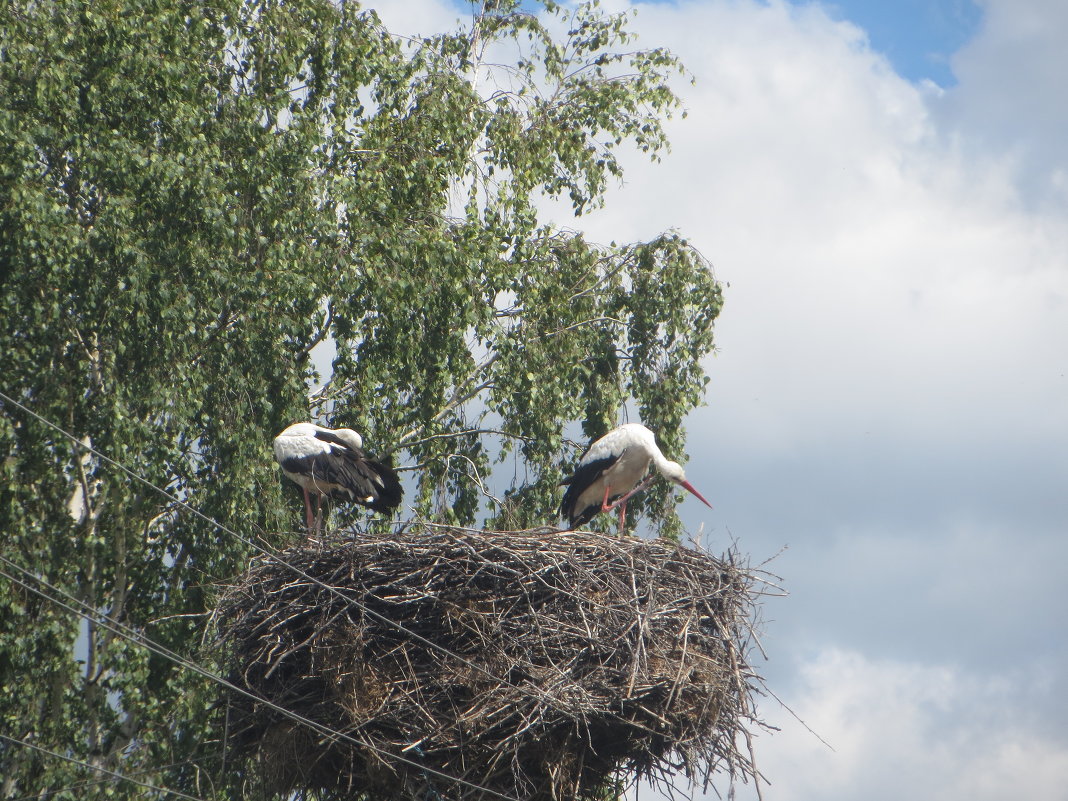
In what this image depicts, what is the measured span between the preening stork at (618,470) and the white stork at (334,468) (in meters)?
1.43

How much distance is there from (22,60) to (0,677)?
4.48 m

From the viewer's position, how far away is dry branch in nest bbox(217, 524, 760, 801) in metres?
9.33

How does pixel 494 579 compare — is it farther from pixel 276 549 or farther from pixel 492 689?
pixel 276 549

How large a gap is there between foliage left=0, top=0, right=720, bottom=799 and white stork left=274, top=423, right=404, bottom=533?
0.49 meters

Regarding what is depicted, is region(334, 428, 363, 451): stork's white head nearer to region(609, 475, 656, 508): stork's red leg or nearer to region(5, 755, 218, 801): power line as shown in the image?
region(609, 475, 656, 508): stork's red leg

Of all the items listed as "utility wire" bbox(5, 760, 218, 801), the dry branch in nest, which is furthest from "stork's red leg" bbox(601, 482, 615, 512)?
"utility wire" bbox(5, 760, 218, 801)

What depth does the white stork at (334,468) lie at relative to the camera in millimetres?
11523

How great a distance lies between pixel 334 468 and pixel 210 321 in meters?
1.80

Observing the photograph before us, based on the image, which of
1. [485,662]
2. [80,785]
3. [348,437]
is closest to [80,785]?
[80,785]

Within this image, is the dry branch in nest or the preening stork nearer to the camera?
the dry branch in nest

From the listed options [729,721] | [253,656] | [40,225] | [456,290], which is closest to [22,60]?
[40,225]

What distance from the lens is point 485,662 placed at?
30.8 ft

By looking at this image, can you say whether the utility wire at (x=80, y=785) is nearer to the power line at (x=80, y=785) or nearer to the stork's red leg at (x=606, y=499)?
the power line at (x=80, y=785)

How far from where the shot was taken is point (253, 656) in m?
9.74
